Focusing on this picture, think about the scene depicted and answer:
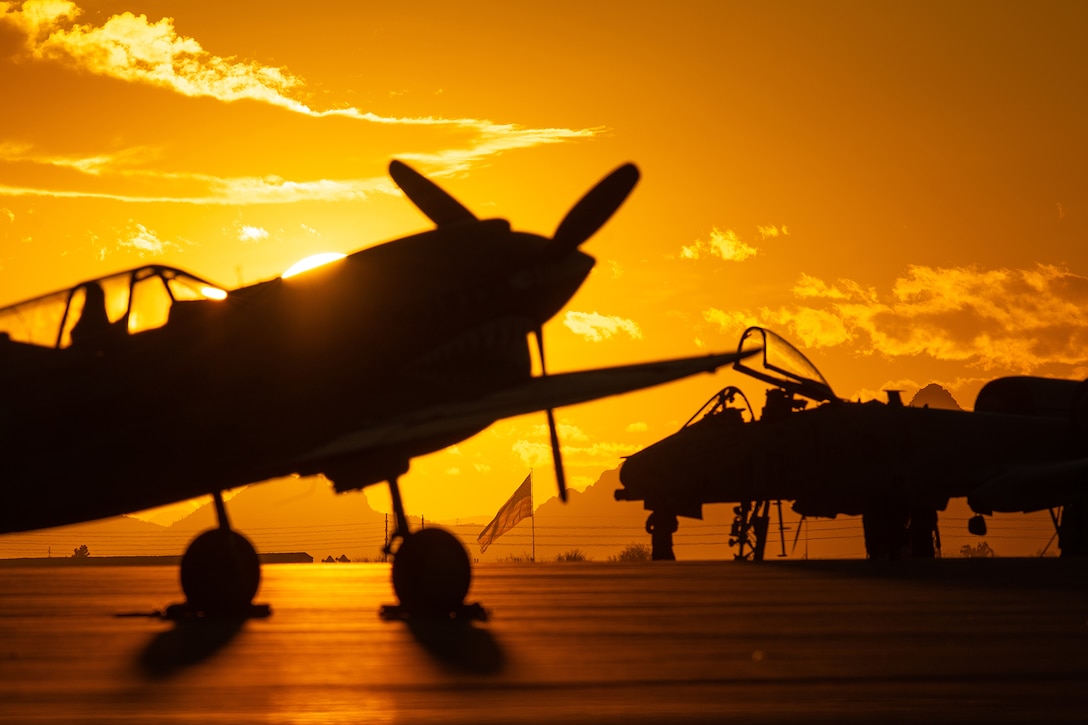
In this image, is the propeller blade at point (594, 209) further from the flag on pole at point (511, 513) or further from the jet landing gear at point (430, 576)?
the flag on pole at point (511, 513)

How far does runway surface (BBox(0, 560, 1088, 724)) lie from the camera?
21.2ft

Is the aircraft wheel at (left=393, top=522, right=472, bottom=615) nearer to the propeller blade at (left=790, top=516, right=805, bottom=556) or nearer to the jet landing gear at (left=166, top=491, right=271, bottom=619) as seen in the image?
the jet landing gear at (left=166, top=491, right=271, bottom=619)

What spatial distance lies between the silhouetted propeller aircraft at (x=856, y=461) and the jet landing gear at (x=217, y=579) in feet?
57.1

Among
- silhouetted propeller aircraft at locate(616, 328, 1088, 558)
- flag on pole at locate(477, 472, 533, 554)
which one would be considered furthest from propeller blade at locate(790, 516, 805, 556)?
flag on pole at locate(477, 472, 533, 554)

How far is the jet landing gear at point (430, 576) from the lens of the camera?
41.4ft

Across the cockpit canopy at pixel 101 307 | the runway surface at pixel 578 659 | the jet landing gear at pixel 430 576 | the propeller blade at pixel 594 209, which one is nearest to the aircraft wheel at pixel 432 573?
the jet landing gear at pixel 430 576

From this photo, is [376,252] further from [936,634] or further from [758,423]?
[758,423]

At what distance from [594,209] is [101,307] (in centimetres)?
534

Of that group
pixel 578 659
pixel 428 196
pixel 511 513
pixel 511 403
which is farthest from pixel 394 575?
pixel 511 513

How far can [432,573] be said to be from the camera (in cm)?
1263

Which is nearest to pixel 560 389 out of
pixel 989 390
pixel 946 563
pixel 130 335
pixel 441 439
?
pixel 441 439

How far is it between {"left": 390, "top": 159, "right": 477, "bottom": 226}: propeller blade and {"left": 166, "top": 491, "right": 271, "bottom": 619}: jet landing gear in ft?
16.9

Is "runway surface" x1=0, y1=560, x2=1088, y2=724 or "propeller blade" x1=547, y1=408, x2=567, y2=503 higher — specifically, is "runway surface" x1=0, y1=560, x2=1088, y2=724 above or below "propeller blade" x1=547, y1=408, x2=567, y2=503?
below

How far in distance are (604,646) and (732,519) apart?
2222cm
